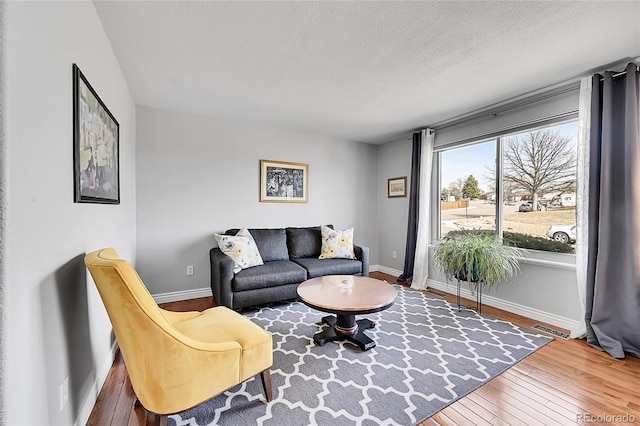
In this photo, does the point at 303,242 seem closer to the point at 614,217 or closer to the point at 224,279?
the point at 224,279

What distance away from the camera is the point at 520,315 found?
119 inches

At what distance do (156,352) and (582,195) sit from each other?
3476 millimetres

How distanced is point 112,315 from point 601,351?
3.56 meters

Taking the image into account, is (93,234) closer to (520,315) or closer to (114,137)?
(114,137)

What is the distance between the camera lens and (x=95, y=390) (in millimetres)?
1664

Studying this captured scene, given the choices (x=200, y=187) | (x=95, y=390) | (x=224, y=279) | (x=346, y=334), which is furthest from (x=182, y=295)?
(x=346, y=334)

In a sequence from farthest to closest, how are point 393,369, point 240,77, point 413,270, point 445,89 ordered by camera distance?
point 413,270
point 445,89
point 240,77
point 393,369

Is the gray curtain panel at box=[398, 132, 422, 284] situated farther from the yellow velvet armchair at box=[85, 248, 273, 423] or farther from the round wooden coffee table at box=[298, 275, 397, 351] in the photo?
the yellow velvet armchair at box=[85, 248, 273, 423]

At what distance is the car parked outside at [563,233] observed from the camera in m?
2.71

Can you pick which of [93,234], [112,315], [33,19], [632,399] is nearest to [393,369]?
[632,399]

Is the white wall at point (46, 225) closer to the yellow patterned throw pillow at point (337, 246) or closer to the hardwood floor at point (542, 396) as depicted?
the hardwood floor at point (542, 396)

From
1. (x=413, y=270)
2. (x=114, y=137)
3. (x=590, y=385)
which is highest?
(x=114, y=137)

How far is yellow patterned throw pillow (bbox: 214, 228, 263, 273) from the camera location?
312cm

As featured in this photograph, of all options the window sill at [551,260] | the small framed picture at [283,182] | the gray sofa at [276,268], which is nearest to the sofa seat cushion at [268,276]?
the gray sofa at [276,268]
